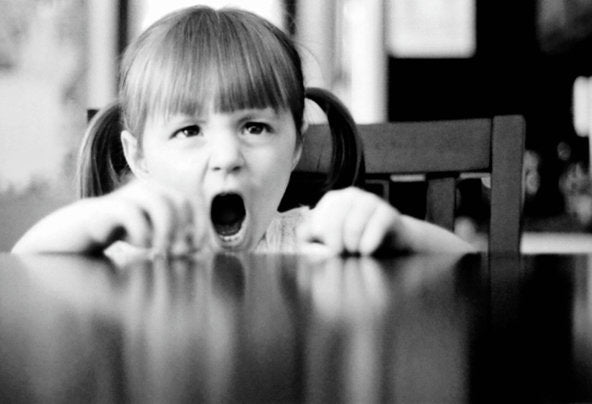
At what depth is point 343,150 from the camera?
2.01 feet

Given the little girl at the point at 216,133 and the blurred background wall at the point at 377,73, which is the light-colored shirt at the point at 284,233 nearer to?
the little girl at the point at 216,133

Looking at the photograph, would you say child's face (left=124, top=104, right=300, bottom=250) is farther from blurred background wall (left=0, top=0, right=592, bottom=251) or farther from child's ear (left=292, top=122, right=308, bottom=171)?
blurred background wall (left=0, top=0, right=592, bottom=251)

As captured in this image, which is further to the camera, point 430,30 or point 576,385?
point 430,30

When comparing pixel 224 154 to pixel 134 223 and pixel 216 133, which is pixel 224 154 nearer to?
pixel 216 133

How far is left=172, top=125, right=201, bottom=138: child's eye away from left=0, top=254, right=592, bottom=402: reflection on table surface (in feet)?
1.00

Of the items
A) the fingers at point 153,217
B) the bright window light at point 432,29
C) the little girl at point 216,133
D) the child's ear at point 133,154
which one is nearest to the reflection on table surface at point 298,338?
the fingers at point 153,217

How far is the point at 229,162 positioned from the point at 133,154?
0.10 meters

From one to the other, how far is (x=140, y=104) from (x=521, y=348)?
0.53 metres

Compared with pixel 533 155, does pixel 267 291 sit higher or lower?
lower

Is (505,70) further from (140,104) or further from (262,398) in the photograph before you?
(262,398)

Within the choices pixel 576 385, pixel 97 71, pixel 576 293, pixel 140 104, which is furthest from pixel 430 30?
pixel 576 385

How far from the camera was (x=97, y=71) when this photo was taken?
0.80 metres

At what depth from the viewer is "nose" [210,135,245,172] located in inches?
22.1

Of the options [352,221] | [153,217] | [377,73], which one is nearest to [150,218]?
[153,217]
